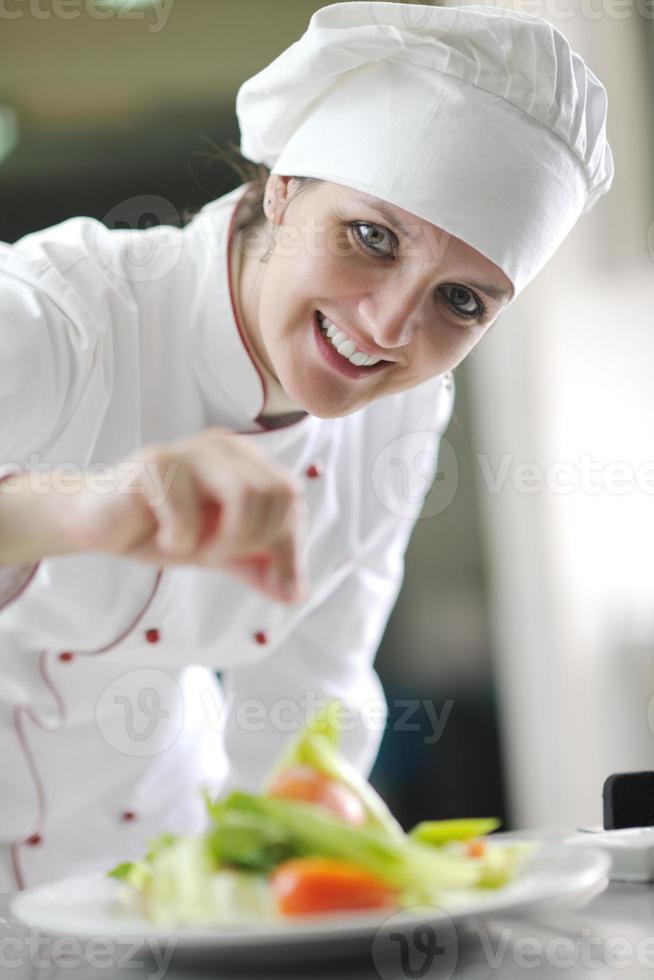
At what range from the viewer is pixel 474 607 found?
2.61m

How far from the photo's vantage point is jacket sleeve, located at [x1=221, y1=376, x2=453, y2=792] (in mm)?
1208

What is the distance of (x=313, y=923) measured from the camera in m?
0.44

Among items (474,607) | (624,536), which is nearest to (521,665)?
(474,607)

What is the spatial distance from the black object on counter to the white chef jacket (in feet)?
0.92

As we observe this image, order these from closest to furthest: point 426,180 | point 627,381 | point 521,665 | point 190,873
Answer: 1. point 190,873
2. point 426,180
3. point 627,381
4. point 521,665

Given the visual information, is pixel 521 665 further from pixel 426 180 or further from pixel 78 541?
pixel 78 541

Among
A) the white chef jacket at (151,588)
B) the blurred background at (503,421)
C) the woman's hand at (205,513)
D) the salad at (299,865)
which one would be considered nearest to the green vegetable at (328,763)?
the salad at (299,865)

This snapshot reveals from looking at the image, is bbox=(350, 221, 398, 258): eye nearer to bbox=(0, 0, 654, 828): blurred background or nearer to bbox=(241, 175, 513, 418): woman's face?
bbox=(241, 175, 513, 418): woman's face

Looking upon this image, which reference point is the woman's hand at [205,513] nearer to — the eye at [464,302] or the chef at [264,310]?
the chef at [264,310]

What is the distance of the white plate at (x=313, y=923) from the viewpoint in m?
0.43

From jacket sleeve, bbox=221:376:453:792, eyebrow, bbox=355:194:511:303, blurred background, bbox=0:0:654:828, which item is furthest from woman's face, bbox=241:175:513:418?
blurred background, bbox=0:0:654:828

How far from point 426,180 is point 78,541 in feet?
1.66

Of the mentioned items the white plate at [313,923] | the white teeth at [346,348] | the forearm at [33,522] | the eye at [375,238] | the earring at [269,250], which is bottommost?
the white plate at [313,923]

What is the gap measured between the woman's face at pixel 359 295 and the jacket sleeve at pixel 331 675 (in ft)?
0.88
